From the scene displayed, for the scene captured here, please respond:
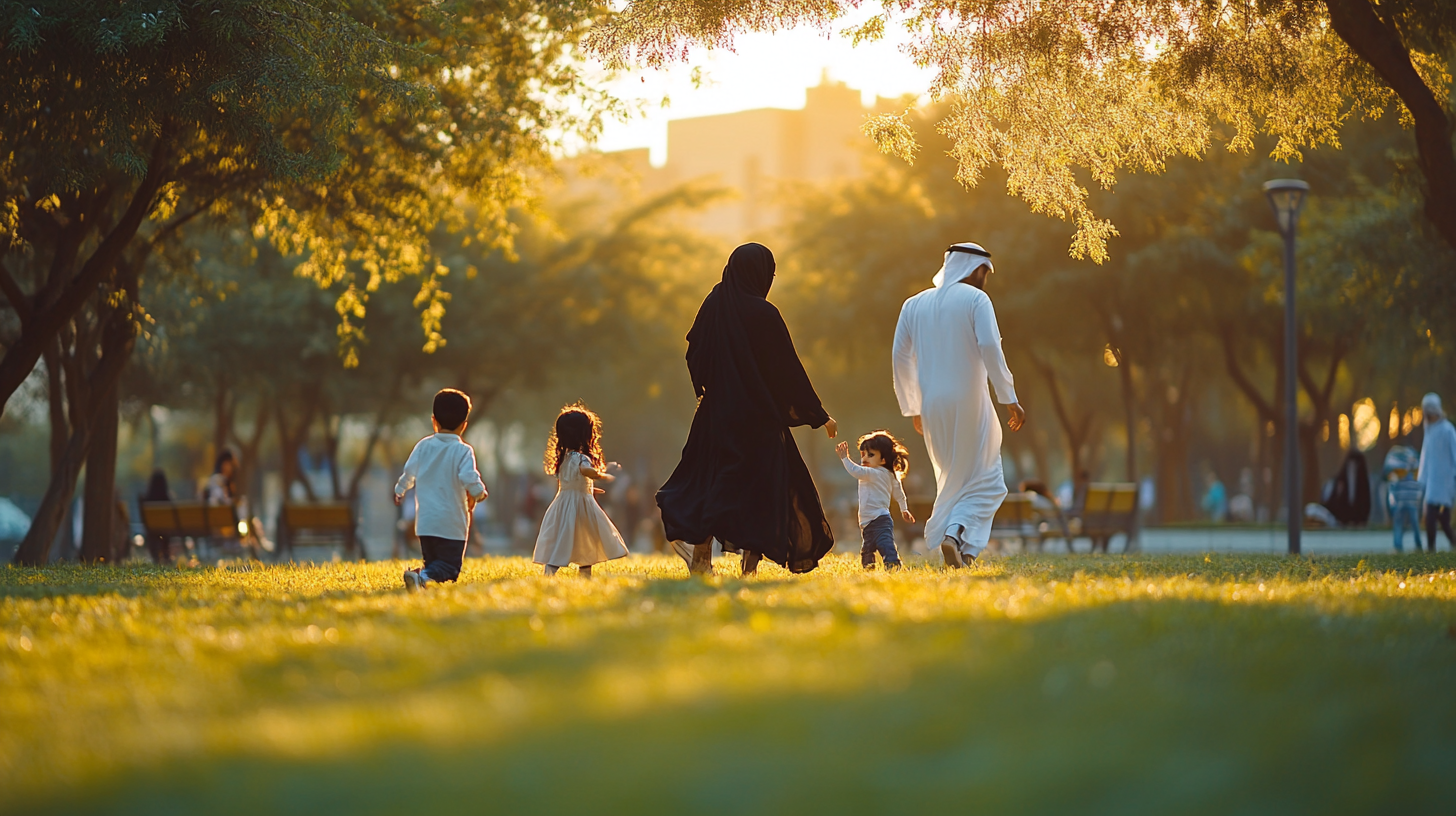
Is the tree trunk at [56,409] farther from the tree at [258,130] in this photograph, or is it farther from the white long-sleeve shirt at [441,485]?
the white long-sleeve shirt at [441,485]

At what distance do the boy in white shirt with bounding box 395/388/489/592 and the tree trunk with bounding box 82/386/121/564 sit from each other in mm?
9399

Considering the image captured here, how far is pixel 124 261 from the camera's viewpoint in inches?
661

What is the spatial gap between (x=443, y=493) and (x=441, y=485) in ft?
0.19

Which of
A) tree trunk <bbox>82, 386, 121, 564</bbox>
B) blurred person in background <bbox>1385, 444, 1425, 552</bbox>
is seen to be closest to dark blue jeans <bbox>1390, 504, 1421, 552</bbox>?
blurred person in background <bbox>1385, 444, 1425, 552</bbox>

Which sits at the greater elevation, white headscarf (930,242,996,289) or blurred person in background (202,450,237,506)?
white headscarf (930,242,996,289)

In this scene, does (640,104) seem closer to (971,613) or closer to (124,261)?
(124,261)

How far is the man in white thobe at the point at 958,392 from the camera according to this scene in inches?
404

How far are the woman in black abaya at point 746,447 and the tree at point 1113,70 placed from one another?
9.65 ft

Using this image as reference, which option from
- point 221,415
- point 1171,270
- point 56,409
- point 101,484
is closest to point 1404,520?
point 1171,270

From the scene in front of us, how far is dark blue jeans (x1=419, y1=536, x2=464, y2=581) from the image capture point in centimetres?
977

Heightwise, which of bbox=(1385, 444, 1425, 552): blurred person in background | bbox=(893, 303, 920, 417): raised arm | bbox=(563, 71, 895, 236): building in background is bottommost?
bbox=(1385, 444, 1425, 552): blurred person in background

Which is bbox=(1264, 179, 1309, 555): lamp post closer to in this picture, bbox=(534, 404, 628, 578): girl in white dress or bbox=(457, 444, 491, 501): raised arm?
bbox=(534, 404, 628, 578): girl in white dress

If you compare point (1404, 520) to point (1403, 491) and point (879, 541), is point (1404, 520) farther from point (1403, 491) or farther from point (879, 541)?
point (879, 541)

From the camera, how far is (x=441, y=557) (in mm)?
9836
